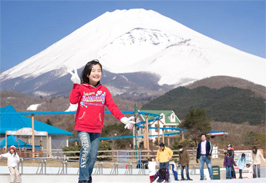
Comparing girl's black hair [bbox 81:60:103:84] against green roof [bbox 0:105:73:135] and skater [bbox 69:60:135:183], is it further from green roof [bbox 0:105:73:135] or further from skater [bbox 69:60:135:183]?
green roof [bbox 0:105:73:135]

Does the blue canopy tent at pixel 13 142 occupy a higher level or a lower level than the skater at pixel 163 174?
higher

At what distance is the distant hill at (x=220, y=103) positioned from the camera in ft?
291

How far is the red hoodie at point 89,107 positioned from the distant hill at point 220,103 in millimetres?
80778

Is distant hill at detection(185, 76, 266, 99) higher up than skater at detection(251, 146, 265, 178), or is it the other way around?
distant hill at detection(185, 76, 266, 99)

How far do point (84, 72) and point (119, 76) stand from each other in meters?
189

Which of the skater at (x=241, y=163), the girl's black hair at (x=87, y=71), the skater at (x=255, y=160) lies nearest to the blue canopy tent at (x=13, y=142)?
the skater at (x=241, y=163)

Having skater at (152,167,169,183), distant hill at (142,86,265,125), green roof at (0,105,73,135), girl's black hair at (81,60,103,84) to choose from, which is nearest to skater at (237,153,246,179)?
skater at (152,167,169,183)

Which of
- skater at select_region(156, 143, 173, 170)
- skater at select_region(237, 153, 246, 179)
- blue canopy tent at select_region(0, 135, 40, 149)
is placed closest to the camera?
skater at select_region(156, 143, 173, 170)

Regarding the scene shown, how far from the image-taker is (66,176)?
52.0 feet

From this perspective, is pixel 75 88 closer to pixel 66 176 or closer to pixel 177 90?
pixel 66 176

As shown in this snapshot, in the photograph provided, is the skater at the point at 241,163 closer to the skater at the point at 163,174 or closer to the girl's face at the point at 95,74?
the skater at the point at 163,174

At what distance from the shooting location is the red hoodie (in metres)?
6.40

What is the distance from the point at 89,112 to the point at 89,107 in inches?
2.6

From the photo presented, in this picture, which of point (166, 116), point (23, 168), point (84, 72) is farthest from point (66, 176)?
point (166, 116)
